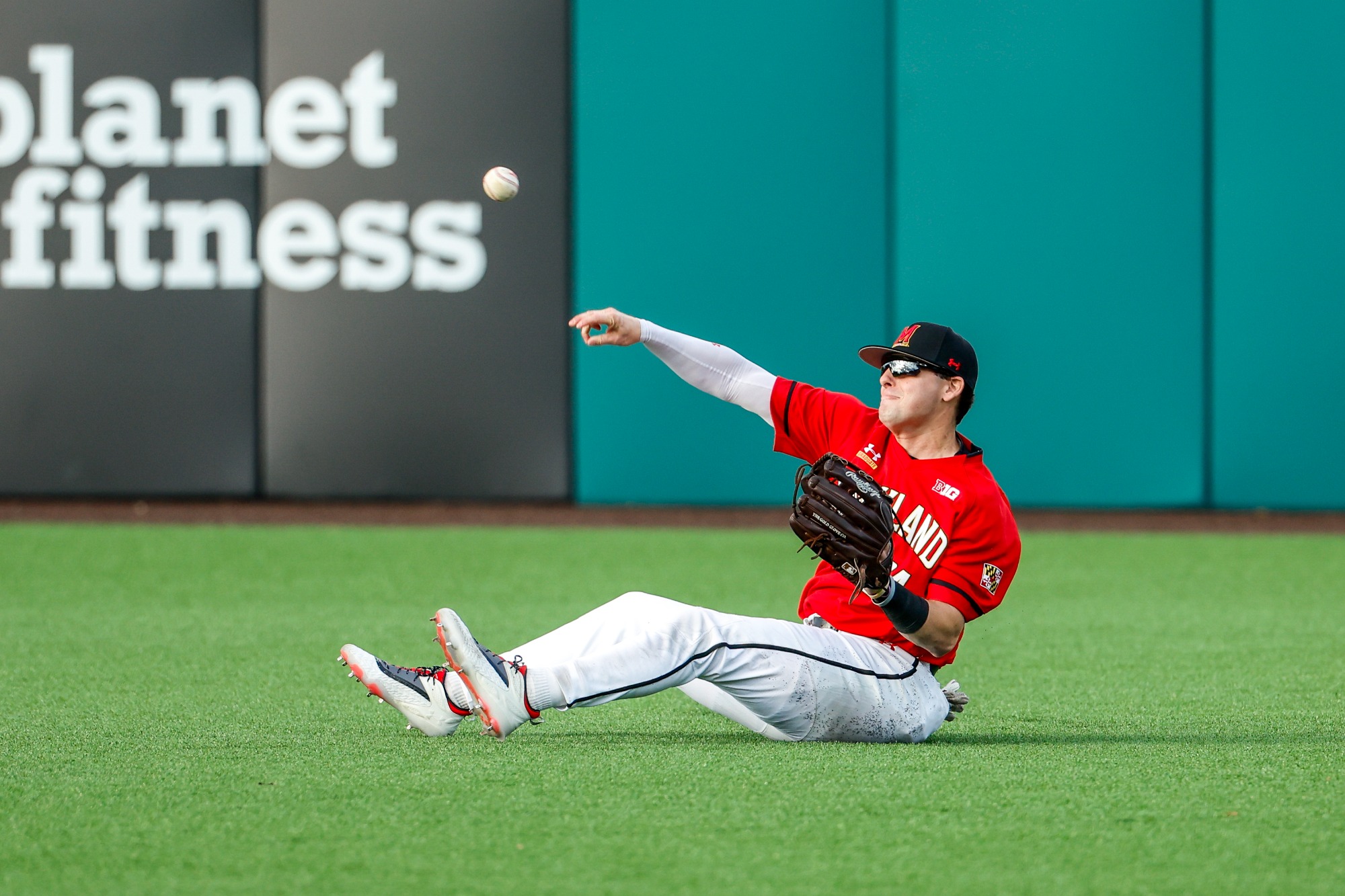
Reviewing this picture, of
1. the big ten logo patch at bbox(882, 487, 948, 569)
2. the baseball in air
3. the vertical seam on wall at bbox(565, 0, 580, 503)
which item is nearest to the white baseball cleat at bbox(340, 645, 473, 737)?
the big ten logo patch at bbox(882, 487, 948, 569)

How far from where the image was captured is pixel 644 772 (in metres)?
3.94

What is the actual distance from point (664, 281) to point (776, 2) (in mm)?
2217

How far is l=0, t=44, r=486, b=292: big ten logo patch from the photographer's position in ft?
39.1

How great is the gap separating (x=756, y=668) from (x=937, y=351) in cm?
106

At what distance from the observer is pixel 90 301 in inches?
479

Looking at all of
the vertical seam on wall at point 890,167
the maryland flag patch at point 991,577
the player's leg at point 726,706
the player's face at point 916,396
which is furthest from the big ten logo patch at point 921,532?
the vertical seam on wall at point 890,167

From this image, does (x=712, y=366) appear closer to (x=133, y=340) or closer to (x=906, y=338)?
(x=906, y=338)

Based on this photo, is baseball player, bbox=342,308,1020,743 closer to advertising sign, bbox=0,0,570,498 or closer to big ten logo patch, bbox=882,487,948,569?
big ten logo patch, bbox=882,487,948,569

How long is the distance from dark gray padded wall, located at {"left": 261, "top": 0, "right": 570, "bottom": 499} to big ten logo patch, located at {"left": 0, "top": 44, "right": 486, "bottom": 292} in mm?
85

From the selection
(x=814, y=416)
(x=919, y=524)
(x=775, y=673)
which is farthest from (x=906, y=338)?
(x=775, y=673)

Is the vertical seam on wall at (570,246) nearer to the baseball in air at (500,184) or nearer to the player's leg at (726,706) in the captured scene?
the baseball in air at (500,184)

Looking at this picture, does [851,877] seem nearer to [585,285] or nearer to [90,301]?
[585,285]

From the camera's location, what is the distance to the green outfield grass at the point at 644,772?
3105 mm

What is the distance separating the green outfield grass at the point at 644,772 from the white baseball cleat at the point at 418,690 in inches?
3.3
